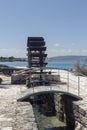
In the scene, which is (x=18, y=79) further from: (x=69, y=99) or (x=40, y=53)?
(x=69, y=99)

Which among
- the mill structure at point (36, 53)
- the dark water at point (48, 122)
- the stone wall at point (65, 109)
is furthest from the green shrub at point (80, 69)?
the dark water at point (48, 122)

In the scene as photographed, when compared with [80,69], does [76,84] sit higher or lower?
lower

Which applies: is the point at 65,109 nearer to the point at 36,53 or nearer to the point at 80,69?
the point at 36,53

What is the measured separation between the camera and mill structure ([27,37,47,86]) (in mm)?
27531

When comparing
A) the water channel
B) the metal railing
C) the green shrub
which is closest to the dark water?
the water channel

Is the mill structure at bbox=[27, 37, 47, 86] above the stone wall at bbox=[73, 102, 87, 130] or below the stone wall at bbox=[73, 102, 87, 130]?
above

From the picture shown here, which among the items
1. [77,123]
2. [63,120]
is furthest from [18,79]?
[77,123]

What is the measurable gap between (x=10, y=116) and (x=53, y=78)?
11410mm

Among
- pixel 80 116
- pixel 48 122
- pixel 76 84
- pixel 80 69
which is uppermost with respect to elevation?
pixel 80 69

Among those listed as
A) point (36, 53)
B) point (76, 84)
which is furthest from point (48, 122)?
point (36, 53)

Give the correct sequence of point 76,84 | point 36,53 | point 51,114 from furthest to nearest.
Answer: point 36,53 < point 76,84 < point 51,114

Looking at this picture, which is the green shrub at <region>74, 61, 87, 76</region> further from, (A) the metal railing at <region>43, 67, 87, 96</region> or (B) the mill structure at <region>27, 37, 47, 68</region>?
(A) the metal railing at <region>43, 67, 87, 96</region>

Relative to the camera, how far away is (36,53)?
27750mm

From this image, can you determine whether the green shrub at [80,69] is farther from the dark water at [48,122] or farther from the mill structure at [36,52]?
the dark water at [48,122]
